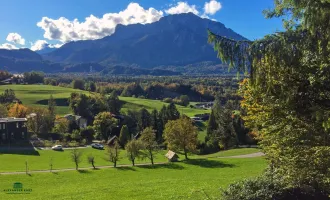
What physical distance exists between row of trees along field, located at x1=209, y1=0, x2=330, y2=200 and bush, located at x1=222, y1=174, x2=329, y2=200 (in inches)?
5.9

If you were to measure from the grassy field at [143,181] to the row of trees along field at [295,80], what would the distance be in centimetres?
675

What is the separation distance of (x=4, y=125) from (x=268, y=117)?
71804 mm

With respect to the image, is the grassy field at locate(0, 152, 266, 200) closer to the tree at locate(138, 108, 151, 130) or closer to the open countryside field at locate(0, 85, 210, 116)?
the tree at locate(138, 108, 151, 130)

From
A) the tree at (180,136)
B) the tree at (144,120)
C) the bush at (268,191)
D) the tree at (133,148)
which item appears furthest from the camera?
the tree at (144,120)

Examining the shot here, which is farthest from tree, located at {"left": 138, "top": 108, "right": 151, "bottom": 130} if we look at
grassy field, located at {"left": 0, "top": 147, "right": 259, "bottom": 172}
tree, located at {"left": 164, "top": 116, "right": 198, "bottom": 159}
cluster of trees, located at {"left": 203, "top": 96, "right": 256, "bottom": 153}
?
tree, located at {"left": 164, "top": 116, "right": 198, "bottom": 159}

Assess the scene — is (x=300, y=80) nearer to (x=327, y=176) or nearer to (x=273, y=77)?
(x=273, y=77)

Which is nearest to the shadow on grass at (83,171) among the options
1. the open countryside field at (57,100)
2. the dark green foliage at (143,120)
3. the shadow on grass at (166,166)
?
the shadow on grass at (166,166)

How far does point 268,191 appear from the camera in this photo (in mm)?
15852

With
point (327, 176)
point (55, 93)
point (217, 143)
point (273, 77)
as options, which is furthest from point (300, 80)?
point (55, 93)

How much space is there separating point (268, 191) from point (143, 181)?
22.0 metres

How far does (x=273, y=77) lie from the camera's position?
1195 centimetres

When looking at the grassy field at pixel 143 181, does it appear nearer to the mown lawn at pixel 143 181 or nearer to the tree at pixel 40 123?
the mown lawn at pixel 143 181

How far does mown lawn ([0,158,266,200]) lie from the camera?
27.4 meters

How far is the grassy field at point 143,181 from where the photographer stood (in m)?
27.5
